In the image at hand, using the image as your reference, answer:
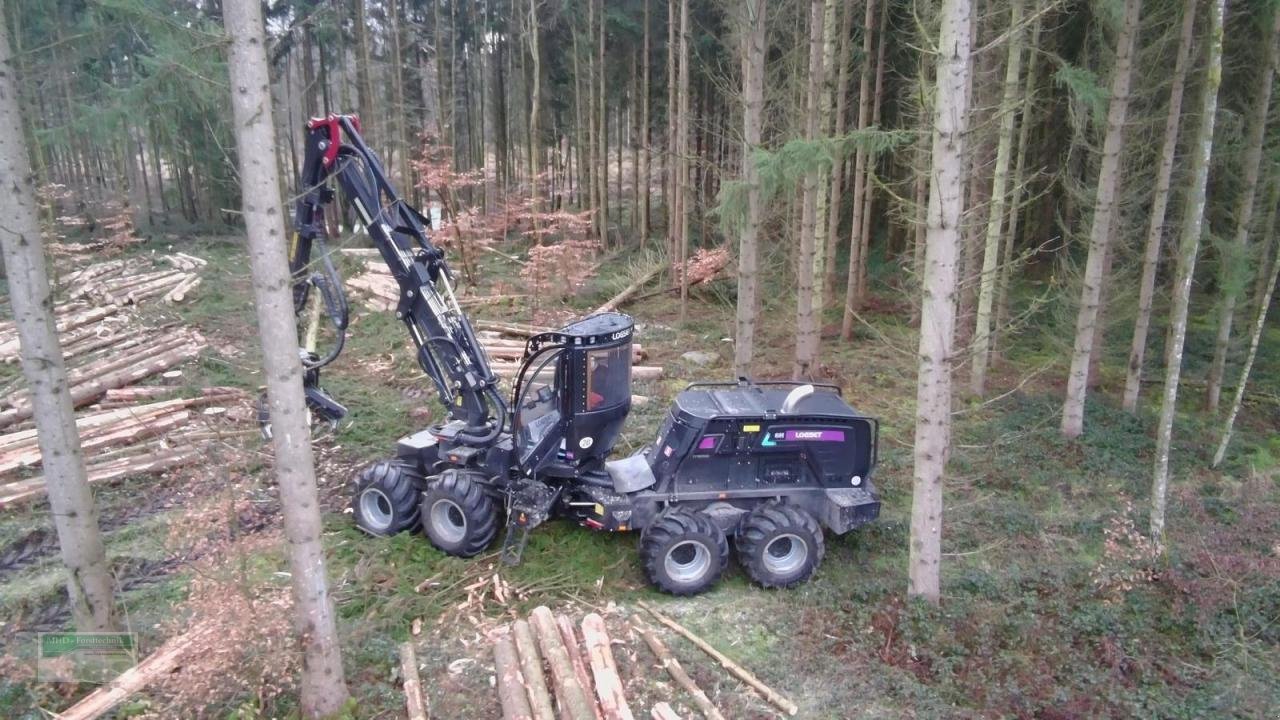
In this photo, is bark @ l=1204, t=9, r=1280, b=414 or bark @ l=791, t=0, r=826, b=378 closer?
bark @ l=791, t=0, r=826, b=378

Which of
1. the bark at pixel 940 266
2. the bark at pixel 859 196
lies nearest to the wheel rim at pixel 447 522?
the bark at pixel 940 266

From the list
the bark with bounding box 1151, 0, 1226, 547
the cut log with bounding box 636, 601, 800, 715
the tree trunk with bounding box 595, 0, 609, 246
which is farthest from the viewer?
the tree trunk with bounding box 595, 0, 609, 246

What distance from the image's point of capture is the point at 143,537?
7973 mm

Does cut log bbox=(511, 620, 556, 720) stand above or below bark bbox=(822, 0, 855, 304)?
below

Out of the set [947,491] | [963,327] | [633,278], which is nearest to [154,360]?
[633,278]

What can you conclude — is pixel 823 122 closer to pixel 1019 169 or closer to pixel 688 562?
pixel 1019 169

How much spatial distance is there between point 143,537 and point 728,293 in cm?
1472

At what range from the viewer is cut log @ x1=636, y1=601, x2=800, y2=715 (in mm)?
5496

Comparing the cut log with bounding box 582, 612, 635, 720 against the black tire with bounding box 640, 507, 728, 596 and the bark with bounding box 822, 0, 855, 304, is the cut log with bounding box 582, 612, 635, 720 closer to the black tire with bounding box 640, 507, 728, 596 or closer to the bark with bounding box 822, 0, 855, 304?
the black tire with bounding box 640, 507, 728, 596

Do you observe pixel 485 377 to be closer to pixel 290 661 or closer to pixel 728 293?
pixel 290 661

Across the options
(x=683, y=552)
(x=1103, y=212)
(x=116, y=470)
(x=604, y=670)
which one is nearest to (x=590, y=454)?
(x=683, y=552)

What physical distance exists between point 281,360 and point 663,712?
11.4 feet

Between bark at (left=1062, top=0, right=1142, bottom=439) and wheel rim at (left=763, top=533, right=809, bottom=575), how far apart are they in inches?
246

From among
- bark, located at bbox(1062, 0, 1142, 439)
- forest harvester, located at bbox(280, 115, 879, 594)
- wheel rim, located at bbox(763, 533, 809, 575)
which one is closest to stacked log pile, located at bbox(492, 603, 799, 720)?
forest harvester, located at bbox(280, 115, 879, 594)
